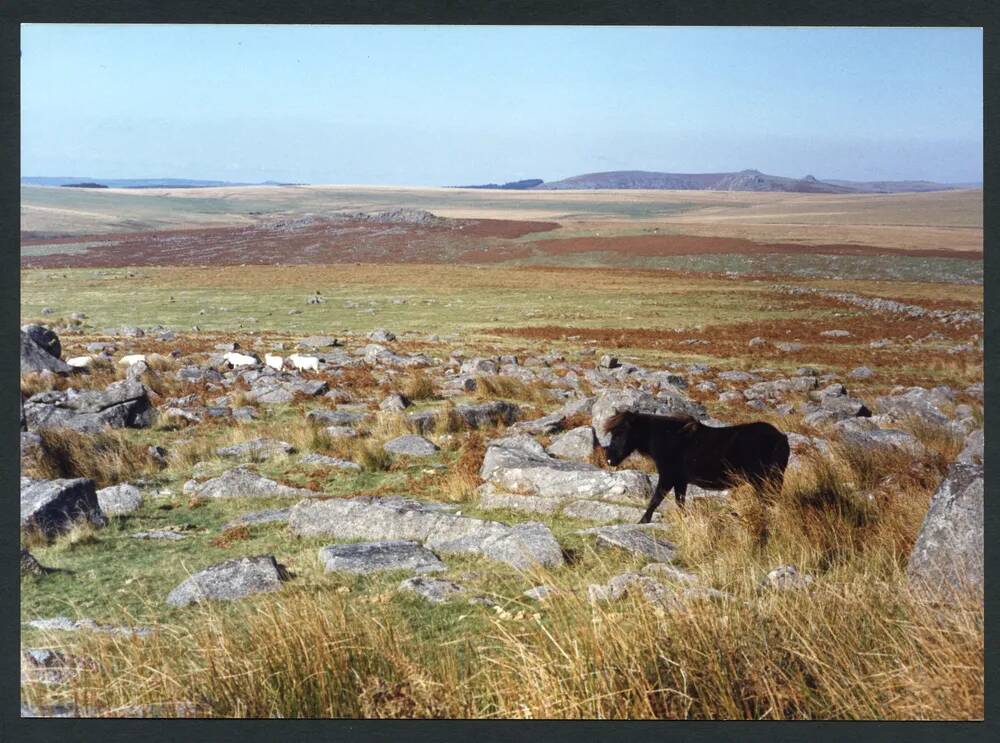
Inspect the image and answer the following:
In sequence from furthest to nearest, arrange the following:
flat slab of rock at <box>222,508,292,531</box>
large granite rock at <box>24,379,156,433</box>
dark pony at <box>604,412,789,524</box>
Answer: large granite rock at <box>24,379,156,433</box>
flat slab of rock at <box>222,508,292,531</box>
dark pony at <box>604,412,789,524</box>

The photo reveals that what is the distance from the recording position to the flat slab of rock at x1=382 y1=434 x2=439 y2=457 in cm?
985

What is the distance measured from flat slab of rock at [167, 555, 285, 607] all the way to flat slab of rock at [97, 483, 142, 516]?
2309 mm

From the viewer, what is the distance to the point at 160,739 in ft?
15.2

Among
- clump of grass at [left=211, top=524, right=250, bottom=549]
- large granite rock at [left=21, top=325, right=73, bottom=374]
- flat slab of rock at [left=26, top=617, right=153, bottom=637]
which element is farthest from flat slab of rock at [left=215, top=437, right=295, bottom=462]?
large granite rock at [left=21, top=325, right=73, bottom=374]

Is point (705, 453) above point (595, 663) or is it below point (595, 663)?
above

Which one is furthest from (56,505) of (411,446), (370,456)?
(411,446)

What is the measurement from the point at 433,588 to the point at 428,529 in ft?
3.75

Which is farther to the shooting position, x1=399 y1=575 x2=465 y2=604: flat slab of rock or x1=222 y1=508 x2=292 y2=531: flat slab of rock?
x1=222 y1=508 x2=292 y2=531: flat slab of rock

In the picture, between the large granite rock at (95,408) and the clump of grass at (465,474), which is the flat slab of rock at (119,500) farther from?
the clump of grass at (465,474)

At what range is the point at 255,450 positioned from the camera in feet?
32.4

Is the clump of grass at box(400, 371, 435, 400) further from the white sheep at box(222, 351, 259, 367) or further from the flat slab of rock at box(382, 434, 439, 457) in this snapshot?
the white sheep at box(222, 351, 259, 367)

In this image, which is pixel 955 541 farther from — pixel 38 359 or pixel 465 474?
pixel 38 359

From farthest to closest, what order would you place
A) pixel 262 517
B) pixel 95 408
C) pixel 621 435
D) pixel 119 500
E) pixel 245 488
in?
pixel 95 408
pixel 245 488
pixel 119 500
pixel 262 517
pixel 621 435

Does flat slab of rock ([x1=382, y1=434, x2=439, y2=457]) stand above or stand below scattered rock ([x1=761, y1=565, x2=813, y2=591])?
above
